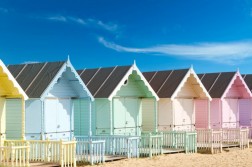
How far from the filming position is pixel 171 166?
71.7 ft

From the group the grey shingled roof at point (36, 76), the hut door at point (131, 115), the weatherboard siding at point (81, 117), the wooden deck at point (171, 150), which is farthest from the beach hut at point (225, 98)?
the grey shingled roof at point (36, 76)

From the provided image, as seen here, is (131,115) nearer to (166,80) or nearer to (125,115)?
(125,115)

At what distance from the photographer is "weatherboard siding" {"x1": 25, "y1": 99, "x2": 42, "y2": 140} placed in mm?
22094

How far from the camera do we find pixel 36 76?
903 inches

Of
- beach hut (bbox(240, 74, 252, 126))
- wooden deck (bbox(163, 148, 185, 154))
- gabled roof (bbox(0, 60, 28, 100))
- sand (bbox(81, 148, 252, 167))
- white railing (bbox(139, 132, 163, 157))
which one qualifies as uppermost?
gabled roof (bbox(0, 60, 28, 100))

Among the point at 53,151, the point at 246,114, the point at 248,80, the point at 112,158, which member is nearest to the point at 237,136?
the point at 246,114

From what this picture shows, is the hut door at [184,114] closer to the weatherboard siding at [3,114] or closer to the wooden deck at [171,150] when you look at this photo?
the wooden deck at [171,150]

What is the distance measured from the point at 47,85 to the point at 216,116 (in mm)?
14705

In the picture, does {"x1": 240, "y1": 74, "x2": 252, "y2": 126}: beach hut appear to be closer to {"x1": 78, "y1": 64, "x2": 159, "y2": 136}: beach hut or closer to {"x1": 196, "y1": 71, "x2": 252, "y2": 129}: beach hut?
{"x1": 196, "y1": 71, "x2": 252, "y2": 129}: beach hut

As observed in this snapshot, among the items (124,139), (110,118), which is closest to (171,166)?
(124,139)

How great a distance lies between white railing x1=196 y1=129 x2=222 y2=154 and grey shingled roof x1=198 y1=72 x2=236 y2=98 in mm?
3915

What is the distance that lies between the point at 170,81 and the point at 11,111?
11.0 metres

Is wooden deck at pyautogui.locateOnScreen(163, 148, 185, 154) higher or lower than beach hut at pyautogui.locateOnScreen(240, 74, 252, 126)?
lower

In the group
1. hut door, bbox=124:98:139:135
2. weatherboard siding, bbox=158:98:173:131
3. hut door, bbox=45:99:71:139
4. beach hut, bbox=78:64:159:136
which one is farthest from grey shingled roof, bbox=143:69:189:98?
hut door, bbox=45:99:71:139
